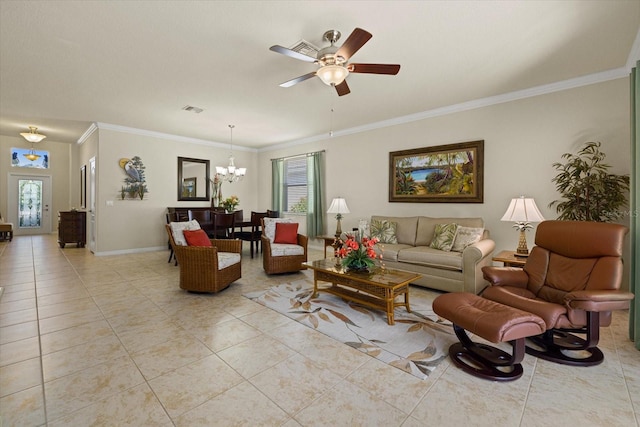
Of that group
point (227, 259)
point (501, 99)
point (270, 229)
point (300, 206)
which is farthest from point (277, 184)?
point (501, 99)

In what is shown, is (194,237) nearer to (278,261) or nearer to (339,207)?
(278,261)

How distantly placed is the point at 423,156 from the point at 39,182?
38.1 ft

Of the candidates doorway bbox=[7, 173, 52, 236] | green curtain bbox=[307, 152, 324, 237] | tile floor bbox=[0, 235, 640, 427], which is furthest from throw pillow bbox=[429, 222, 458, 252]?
doorway bbox=[7, 173, 52, 236]

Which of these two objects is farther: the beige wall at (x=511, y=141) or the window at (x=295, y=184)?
the window at (x=295, y=184)

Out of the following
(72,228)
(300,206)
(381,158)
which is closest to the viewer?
(381,158)

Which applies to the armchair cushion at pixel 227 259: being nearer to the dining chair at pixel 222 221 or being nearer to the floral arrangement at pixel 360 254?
the floral arrangement at pixel 360 254

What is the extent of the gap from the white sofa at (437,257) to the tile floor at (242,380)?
1225mm

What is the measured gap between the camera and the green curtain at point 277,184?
7816mm

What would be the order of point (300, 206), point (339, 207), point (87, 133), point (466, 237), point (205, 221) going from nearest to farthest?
1. point (466, 237)
2. point (339, 207)
3. point (205, 221)
4. point (87, 133)
5. point (300, 206)

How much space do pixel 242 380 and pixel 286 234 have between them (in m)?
2.97

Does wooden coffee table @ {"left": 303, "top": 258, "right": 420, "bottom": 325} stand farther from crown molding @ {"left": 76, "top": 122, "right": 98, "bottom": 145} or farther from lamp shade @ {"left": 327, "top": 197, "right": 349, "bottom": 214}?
crown molding @ {"left": 76, "top": 122, "right": 98, "bottom": 145}

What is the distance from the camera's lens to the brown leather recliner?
2.03 meters

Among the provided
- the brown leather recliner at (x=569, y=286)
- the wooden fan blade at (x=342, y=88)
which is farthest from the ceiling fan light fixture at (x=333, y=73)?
the brown leather recliner at (x=569, y=286)

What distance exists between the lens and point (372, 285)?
2.95 m
